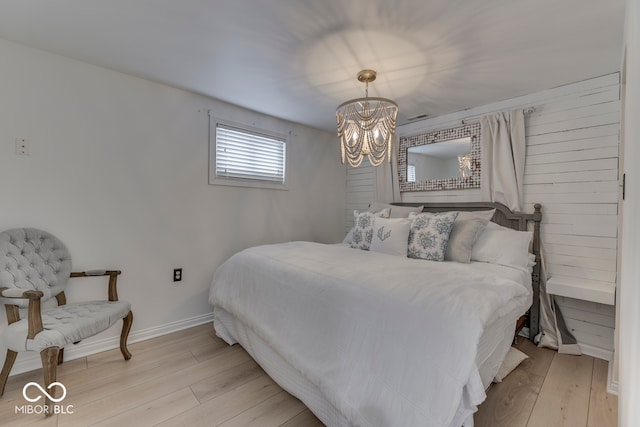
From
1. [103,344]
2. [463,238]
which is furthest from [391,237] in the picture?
[103,344]

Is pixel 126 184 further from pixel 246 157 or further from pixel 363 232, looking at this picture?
pixel 363 232

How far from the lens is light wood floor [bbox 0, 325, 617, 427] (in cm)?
154

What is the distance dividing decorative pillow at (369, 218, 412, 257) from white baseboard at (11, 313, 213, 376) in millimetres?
1890

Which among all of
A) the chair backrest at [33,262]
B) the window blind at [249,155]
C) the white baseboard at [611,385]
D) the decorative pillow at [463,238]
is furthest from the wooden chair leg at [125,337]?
the white baseboard at [611,385]

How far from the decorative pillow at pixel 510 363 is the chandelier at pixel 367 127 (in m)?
1.69

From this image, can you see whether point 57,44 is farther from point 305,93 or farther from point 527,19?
point 527,19

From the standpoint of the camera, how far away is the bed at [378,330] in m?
1.12

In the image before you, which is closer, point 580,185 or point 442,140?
point 580,185

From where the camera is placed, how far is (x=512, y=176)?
266 cm

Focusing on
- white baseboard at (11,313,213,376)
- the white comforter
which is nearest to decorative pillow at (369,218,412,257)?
the white comforter

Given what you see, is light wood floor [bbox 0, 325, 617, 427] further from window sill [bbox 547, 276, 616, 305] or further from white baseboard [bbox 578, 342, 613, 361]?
window sill [bbox 547, 276, 616, 305]

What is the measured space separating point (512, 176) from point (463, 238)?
94 centimetres

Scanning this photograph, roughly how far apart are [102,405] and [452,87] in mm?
3456

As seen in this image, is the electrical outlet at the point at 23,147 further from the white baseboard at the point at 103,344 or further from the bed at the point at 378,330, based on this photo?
the bed at the point at 378,330
